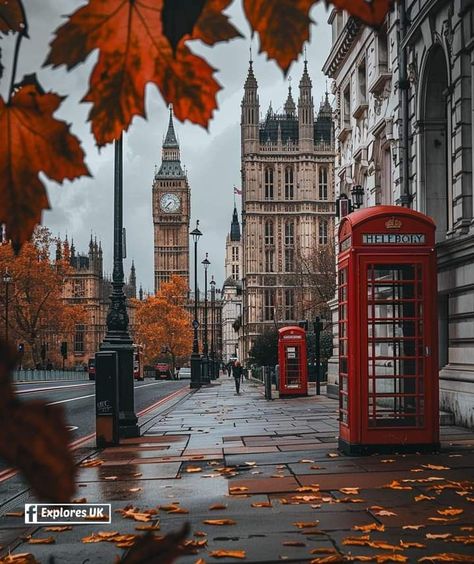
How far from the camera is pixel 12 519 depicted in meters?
7.04

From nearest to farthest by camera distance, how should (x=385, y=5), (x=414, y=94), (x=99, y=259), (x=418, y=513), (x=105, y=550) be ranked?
(x=385, y=5)
(x=105, y=550)
(x=418, y=513)
(x=414, y=94)
(x=99, y=259)

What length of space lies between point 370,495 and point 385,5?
22.8ft

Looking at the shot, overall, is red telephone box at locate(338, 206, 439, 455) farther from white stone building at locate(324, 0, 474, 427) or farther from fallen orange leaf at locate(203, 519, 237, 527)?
fallen orange leaf at locate(203, 519, 237, 527)

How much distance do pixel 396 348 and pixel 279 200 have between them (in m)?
115

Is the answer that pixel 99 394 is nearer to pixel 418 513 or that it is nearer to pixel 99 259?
pixel 418 513

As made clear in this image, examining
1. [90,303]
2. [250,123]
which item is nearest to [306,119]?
[250,123]

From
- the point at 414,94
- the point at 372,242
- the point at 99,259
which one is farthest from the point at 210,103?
the point at 99,259

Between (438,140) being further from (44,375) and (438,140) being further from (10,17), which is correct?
(44,375)

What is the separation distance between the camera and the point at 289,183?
125 metres

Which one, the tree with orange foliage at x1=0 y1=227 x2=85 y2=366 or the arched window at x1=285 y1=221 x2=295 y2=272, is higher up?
the arched window at x1=285 y1=221 x2=295 y2=272

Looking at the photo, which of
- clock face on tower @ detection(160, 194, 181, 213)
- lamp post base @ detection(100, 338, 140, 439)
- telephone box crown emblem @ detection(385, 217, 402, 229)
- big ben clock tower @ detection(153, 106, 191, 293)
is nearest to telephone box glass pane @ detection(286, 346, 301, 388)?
lamp post base @ detection(100, 338, 140, 439)

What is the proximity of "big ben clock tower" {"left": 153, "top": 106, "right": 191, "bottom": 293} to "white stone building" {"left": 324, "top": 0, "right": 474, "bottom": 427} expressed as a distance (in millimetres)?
160083

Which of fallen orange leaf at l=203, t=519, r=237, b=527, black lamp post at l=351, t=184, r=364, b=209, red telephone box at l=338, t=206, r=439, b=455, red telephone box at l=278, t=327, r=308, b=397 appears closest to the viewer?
fallen orange leaf at l=203, t=519, r=237, b=527

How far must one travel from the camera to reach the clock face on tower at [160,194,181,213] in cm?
18588
